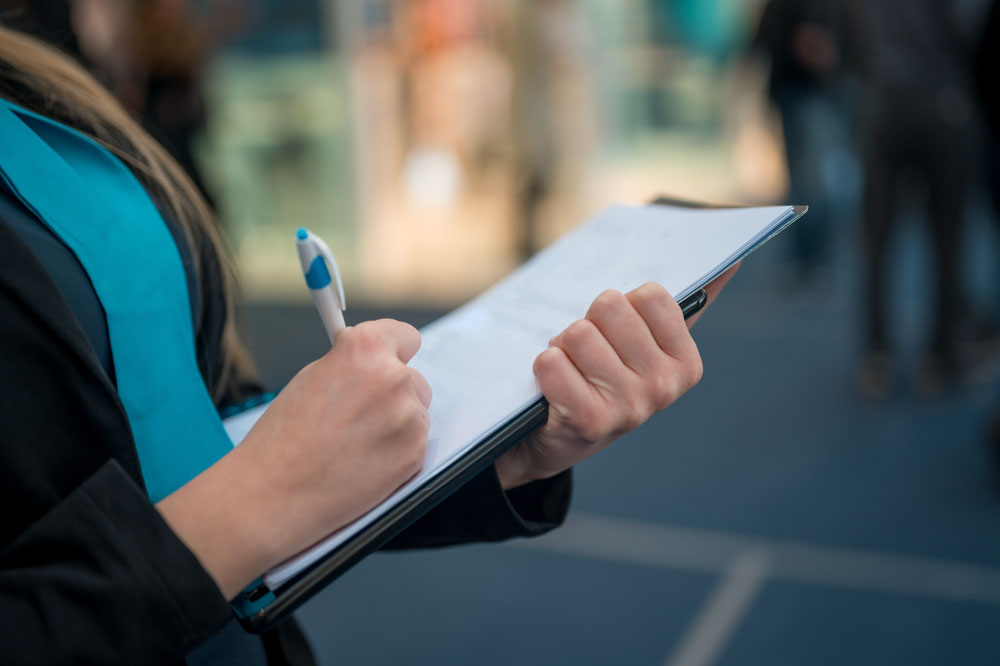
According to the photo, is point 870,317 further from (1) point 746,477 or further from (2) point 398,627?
(2) point 398,627

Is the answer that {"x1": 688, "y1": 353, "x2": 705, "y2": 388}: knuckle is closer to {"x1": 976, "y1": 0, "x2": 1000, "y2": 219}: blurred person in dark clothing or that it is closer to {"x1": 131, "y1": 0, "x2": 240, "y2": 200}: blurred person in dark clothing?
{"x1": 976, "y1": 0, "x2": 1000, "y2": 219}: blurred person in dark clothing

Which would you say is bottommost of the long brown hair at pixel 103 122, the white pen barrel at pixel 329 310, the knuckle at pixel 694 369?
the knuckle at pixel 694 369

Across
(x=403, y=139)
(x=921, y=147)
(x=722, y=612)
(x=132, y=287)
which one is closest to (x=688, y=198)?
(x=132, y=287)

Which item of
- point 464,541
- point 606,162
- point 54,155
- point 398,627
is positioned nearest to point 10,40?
point 54,155

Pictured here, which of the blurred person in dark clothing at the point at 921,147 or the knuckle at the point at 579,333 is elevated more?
the knuckle at the point at 579,333

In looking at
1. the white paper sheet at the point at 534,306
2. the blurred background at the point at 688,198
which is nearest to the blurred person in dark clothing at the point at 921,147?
the blurred background at the point at 688,198

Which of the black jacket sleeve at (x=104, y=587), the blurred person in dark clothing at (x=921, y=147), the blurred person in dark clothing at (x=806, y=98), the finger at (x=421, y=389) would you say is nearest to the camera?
the black jacket sleeve at (x=104, y=587)

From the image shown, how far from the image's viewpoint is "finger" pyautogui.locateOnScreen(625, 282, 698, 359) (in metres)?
0.56

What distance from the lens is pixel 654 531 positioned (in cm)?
229

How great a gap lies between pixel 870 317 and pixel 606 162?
4.09 metres

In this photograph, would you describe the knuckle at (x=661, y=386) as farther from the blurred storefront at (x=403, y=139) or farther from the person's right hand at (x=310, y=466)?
the blurred storefront at (x=403, y=139)

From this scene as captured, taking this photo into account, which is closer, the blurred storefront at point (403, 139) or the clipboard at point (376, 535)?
the clipboard at point (376, 535)

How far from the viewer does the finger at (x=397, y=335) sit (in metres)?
0.52

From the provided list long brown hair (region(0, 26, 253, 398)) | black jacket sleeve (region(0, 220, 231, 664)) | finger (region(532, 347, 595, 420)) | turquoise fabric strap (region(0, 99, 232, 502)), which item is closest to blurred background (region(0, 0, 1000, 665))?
long brown hair (region(0, 26, 253, 398))
